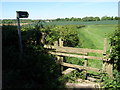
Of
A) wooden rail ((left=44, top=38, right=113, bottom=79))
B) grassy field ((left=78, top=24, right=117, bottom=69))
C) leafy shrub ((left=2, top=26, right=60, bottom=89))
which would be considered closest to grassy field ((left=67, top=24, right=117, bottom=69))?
grassy field ((left=78, top=24, right=117, bottom=69))

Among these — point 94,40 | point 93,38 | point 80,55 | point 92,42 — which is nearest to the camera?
point 80,55

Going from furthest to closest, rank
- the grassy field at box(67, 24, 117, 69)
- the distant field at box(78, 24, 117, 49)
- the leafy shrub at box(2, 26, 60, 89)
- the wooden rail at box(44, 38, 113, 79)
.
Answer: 1. the distant field at box(78, 24, 117, 49)
2. the grassy field at box(67, 24, 117, 69)
3. the wooden rail at box(44, 38, 113, 79)
4. the leafy shrub at box(2, 26, 60, 89)

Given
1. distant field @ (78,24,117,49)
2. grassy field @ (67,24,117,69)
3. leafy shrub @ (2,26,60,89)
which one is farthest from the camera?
distant field @ (78,24,117,49)

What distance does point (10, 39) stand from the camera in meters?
5.45

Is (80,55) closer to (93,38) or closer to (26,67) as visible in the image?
(26,67)

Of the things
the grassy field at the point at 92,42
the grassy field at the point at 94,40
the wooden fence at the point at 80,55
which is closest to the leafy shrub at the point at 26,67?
the wooden fence at the point at 80,55

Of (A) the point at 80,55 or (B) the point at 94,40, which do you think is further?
(B) the point at 94,40

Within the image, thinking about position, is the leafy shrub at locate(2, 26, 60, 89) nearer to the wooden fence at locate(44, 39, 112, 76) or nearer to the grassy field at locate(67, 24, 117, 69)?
the wooden fence at locate(44, 39, 112, 76)

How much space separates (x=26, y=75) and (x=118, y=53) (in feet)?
9.91

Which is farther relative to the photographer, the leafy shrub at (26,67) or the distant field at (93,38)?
the distant field at (93,38)

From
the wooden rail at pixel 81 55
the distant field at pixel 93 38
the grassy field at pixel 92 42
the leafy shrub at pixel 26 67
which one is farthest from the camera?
the distant field at pixel 93 38

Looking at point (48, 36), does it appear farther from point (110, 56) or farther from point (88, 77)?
point (110, 56)

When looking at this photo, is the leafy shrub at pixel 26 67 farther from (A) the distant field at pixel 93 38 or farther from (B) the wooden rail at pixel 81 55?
(A) the distant field at pixel 93 38

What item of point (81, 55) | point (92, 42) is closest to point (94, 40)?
point (92, 42)
